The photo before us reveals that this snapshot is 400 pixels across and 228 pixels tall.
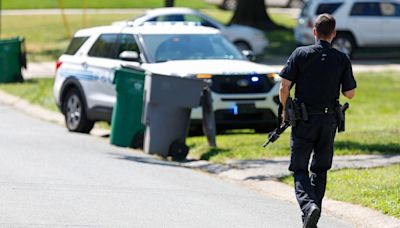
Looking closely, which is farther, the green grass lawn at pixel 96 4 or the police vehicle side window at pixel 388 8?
the green grass lawn at pixel 96 4

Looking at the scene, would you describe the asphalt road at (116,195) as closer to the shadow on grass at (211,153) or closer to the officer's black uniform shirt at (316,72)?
the shadow on grass at (211,153)

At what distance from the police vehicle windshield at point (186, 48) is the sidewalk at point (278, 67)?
10691 millimetres

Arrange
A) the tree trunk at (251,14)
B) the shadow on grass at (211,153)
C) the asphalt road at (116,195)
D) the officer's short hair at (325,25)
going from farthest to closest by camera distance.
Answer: the tree trunk at (251,14) < the shadow on grass at (211,153) < the asphalt road at (116,195) < the officer's short hair at (325,25)

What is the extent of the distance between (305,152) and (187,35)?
8065 millimetres

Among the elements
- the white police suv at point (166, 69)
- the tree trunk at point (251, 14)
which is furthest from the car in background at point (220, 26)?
the white police suv at point (166, 69)

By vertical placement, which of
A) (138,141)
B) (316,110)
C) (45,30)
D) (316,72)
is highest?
(316,72)

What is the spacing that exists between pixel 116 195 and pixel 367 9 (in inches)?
890

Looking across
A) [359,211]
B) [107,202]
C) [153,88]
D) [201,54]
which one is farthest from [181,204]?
[201,54]

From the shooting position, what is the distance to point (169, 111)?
1374 cm

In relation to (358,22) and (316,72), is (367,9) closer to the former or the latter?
(358,22)

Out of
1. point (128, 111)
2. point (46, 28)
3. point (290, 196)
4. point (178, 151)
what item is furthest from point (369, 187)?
point (46, 28)

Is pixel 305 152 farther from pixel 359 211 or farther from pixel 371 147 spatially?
A: pixel 371 147

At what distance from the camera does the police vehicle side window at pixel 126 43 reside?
52.8ft

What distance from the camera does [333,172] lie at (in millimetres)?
11859
